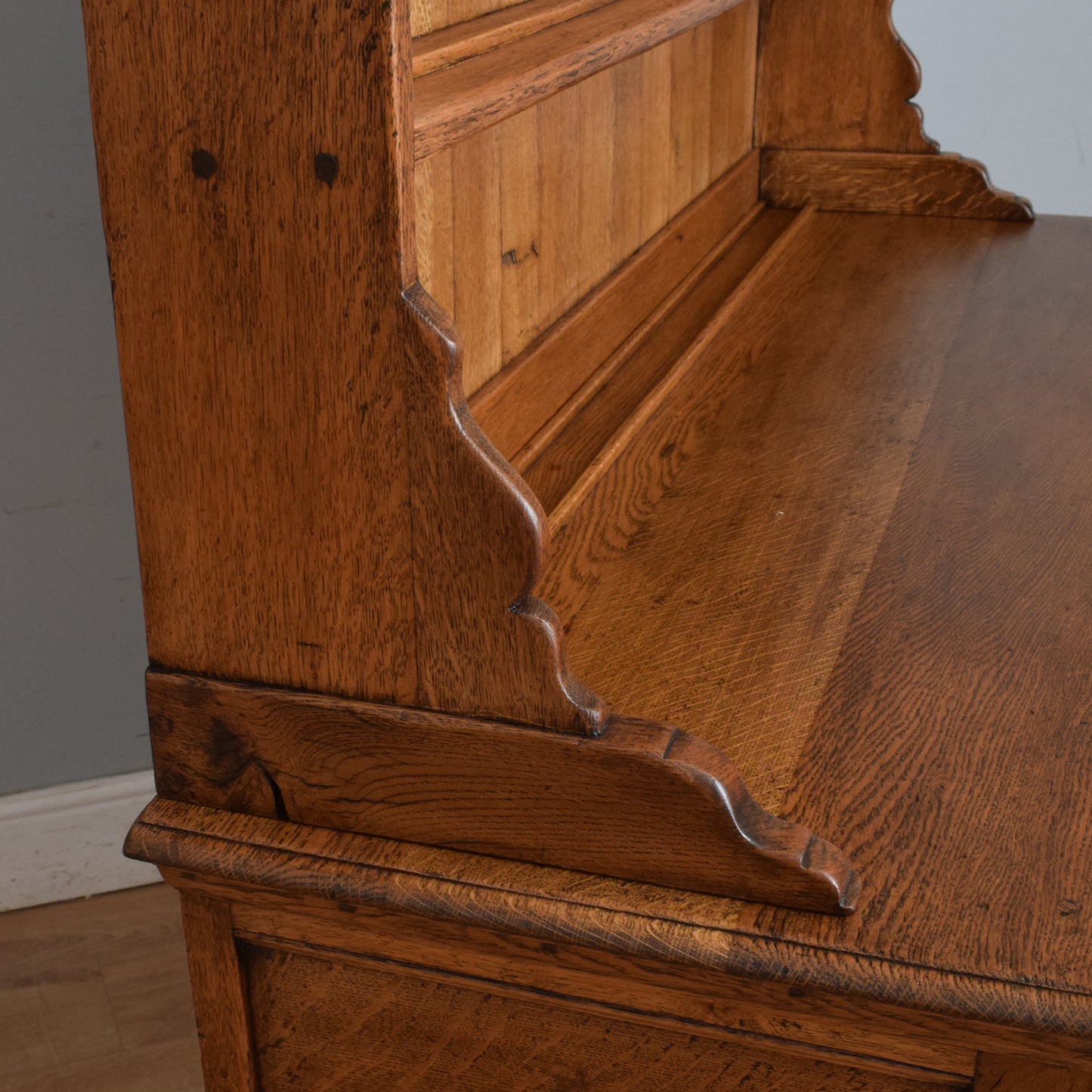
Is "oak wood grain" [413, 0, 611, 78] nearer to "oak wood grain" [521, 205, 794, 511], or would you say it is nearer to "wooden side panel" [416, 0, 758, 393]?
"wooden side panel" [416, 0, 758, 393]

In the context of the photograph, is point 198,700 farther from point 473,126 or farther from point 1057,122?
point 1057,122

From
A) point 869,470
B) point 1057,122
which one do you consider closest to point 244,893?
point 869,470

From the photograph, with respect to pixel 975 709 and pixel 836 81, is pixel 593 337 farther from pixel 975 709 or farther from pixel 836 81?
pixel 836 81

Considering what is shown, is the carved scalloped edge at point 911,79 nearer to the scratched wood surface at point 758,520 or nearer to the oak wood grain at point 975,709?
the scratched wood surface at point 758,520

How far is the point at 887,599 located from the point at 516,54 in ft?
1.66

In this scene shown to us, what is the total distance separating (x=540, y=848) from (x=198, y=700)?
240 millimetres

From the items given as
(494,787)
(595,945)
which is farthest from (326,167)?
(595,945)

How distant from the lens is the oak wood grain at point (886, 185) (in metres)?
2.12

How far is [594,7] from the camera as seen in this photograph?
1.14m

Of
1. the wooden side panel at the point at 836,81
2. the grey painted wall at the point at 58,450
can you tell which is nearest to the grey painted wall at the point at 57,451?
the grey painted wall at the point at 58,450

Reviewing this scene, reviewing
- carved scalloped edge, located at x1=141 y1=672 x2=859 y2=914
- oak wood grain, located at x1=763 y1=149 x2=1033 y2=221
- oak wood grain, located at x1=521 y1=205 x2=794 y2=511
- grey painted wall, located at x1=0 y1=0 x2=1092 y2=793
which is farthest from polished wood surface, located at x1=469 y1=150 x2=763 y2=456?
grey painted wall, located at x1=0 y1=0 x2=1092 y2=793

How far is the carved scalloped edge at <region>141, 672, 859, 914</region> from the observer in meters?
0.77

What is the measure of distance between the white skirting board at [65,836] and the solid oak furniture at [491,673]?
47.7 inches

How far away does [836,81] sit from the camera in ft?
7.09
